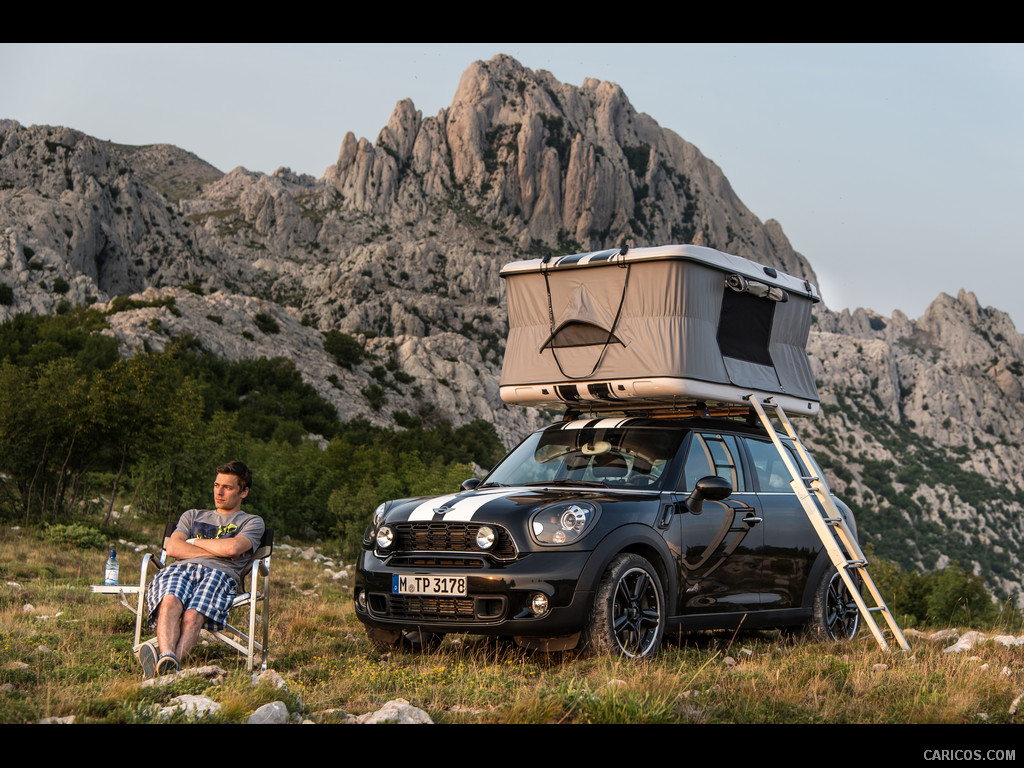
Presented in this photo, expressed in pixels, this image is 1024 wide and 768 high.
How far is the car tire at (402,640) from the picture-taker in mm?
7164

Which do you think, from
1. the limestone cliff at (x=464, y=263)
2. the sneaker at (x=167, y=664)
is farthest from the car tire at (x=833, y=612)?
the limestone cliff at (x=464, y=263)

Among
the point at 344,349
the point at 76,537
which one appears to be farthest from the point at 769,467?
the point at 344,349

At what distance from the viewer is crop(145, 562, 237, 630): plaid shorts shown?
6.21 meters

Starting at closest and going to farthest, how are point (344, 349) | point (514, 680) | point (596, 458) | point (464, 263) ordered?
point (514, 680) → point (596, 458) → point (344, 349) → point (464, 263)

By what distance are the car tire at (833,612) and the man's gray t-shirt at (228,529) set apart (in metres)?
4.97

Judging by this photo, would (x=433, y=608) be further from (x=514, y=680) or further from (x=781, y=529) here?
(x=781, y=529)

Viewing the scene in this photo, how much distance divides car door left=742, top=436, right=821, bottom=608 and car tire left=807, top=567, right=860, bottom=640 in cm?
31

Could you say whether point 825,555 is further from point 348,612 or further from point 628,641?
point 348,612

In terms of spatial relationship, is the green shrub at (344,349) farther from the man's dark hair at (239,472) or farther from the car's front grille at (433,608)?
the car's front grille at (433,608)

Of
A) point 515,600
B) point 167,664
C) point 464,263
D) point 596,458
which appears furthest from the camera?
point 464,263

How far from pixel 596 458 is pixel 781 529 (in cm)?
184

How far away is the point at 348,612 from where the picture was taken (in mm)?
10031

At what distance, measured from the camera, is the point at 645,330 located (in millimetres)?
7711

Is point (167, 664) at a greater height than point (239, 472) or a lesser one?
lesser
